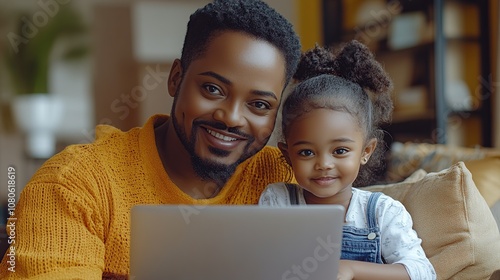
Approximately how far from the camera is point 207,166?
4.66 feet

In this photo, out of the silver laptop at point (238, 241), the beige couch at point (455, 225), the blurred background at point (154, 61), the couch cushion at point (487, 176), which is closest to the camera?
the silver laptop at point (238, 241)

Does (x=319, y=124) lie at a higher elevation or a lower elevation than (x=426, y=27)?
lower

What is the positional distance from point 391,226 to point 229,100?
1.31 feet

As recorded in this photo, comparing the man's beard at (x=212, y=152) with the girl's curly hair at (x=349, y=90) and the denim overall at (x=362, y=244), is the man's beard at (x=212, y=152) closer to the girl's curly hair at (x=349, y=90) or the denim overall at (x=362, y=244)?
the girl's curly hair at (x=349, y=90)

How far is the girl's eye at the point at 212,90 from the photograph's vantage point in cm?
137

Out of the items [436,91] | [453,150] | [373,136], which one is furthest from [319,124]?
[436,91]

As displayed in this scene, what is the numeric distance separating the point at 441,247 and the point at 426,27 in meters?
2.86

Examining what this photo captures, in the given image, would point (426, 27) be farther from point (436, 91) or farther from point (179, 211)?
point (179, 211)

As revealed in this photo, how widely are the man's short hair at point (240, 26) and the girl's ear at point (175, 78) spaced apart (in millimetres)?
18

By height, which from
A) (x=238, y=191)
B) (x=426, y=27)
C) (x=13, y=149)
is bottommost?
(x=238, y=191)

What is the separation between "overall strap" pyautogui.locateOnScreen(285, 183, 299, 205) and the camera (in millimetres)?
1436

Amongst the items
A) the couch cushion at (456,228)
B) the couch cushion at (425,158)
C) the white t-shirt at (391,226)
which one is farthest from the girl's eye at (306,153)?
the couch cushion at (425,158)

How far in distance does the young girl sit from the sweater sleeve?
34cm

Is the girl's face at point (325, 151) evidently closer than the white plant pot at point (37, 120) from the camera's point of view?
Yes
